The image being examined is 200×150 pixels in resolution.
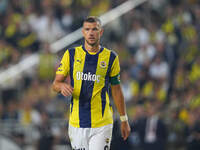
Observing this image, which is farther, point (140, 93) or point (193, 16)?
point (193, 16)

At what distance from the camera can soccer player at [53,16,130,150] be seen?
4.76 m

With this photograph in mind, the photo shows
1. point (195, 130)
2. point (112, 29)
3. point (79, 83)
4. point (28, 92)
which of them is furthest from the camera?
point (112, 29)

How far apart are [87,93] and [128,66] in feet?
19.5

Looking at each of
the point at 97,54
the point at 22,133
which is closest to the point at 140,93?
the point at 22,133

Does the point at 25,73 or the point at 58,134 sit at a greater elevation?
the point at 25,73

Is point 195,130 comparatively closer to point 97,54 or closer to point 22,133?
point 22,133

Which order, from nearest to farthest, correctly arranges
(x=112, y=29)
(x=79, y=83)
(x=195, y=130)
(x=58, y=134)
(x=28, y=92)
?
(x=79, y=83) → (x=195, y=130) → (x=58, y=134) → (x=28, y=92) → (x=112, y=29)

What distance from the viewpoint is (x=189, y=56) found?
34.6 feet

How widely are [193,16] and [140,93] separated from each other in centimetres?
264

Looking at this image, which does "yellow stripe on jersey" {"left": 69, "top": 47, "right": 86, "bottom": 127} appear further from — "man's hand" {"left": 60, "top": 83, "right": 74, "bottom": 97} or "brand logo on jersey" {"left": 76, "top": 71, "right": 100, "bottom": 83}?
"man's hand" {"left": 60, "top": 83, "right": 74, "bottom": 97}

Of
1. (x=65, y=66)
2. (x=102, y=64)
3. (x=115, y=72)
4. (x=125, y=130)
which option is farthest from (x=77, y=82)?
(x=125, y=130)

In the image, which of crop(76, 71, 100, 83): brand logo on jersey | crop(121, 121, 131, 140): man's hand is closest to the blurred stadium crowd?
crop(121, 121, 131, 140): man's hand

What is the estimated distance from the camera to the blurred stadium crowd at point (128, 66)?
9.51 metres

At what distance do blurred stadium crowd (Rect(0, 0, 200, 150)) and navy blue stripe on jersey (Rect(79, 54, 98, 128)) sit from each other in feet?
14.2
